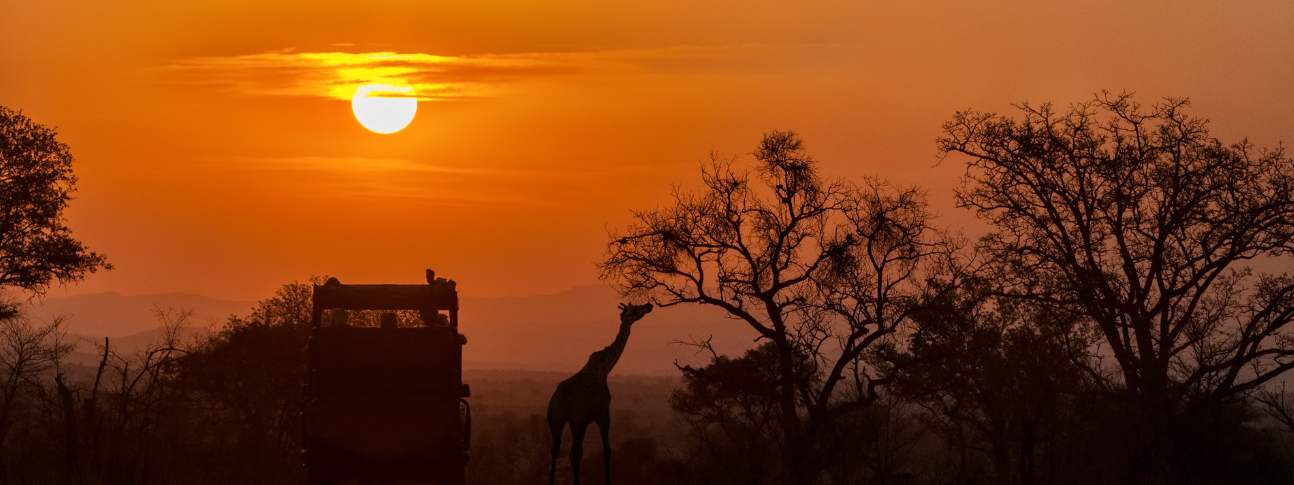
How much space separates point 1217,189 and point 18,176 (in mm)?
38540

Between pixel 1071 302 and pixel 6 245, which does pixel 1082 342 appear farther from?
pixel 6 245

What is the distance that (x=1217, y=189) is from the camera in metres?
33.0

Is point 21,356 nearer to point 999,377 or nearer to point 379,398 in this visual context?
point 379,398

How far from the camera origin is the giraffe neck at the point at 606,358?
17062mm

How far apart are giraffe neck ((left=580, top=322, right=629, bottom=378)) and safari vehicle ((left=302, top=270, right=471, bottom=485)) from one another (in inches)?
126

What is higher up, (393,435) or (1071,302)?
(1071,302)

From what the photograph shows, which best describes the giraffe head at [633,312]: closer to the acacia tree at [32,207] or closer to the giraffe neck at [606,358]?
the giraffe neck at [606,358]

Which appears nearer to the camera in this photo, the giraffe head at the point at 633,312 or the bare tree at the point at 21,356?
the giraffe head at the point at 633,312

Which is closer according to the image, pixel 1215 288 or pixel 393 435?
pixel 393 435

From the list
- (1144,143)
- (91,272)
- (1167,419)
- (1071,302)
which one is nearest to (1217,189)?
(1144,143)

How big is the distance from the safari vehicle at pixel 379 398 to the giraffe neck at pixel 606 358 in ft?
10.5

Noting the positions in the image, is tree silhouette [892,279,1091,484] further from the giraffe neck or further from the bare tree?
the bare tree

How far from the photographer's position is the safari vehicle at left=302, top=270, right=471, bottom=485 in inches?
775

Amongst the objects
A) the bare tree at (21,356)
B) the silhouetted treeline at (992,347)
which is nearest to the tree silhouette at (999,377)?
the silhouetted treeline at (992,347)
